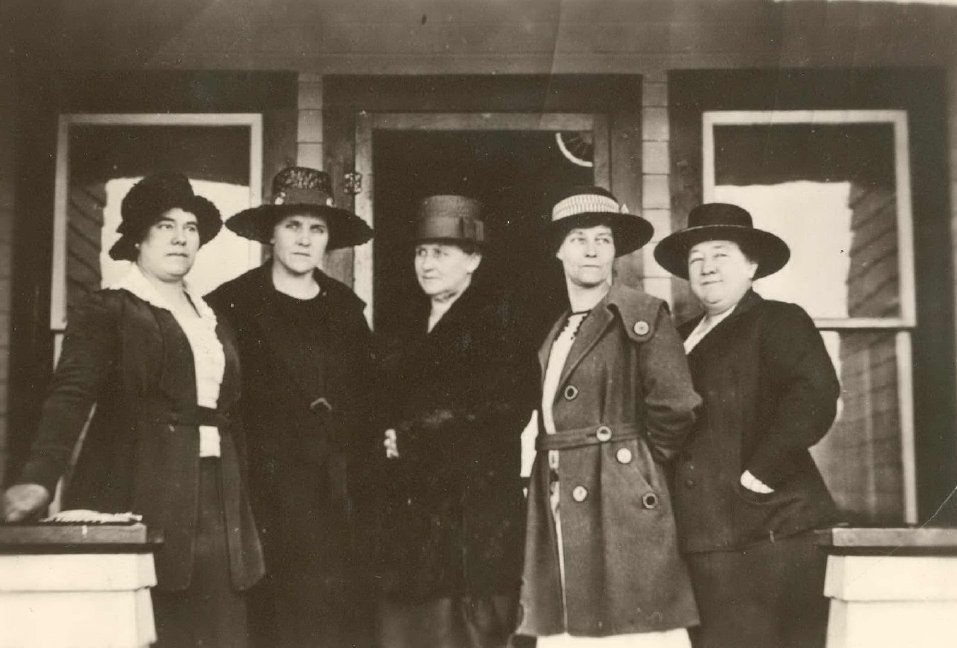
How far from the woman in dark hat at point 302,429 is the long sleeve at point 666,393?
38.8 inches

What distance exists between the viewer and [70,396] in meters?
3.69

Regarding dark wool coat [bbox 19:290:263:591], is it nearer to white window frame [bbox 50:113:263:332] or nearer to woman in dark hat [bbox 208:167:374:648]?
woman in dark hat [bbox 208:167:374:648]

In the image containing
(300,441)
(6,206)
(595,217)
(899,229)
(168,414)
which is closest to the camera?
(168,414)

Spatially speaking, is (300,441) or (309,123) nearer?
(300,441)

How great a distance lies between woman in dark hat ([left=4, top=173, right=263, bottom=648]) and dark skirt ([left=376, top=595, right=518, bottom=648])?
1.67 ft

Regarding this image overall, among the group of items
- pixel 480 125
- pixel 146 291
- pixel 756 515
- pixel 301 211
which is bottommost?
pixel 756 515

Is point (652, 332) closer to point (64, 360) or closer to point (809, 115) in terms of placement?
point (809, 115)

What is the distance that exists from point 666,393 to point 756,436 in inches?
14.1

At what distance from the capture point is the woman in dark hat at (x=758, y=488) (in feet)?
12.3

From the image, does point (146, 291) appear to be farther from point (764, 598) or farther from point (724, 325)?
point (764, 598)

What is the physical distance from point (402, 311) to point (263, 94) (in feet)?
3.41

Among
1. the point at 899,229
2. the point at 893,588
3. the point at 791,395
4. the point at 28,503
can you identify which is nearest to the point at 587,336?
the point at 791,395

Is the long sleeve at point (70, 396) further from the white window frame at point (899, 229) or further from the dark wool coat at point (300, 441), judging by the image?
the white window frame at point (899, 229)

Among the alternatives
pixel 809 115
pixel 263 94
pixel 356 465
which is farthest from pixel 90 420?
pixel 809 115
